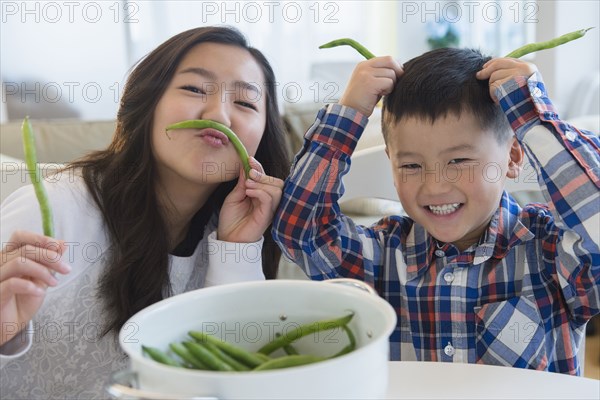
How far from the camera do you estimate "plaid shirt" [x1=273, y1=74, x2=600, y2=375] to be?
0.95 meters

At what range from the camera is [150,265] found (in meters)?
1.16

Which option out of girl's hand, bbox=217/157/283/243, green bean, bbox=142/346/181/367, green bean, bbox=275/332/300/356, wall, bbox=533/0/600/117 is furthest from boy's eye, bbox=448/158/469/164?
wall, bbox=533/0/600/117

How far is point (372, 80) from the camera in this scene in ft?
3.47

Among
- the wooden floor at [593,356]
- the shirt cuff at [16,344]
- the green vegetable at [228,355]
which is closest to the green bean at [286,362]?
the green vegetable at [228,355]

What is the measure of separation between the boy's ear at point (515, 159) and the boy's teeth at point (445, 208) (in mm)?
128

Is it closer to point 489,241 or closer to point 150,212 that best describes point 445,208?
point 489,241

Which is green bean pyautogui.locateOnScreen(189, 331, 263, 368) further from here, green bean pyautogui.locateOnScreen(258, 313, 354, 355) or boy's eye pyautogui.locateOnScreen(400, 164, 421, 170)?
boy's eye pyautogui.locateOnScreen(400, 164, 421, 170)

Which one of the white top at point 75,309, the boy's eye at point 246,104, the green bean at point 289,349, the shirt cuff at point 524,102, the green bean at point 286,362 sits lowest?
the white top at point 75,309

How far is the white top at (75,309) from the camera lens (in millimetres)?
1105

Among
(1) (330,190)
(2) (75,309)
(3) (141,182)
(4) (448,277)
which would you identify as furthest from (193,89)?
(4) (448,277)

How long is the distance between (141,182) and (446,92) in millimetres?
526

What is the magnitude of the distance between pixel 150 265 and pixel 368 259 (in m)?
0.35

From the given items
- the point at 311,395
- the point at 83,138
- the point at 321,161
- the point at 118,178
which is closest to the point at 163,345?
the point at 311,395

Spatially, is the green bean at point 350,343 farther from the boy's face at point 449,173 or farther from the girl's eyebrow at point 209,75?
the girl's eyebrow at point 209,75
